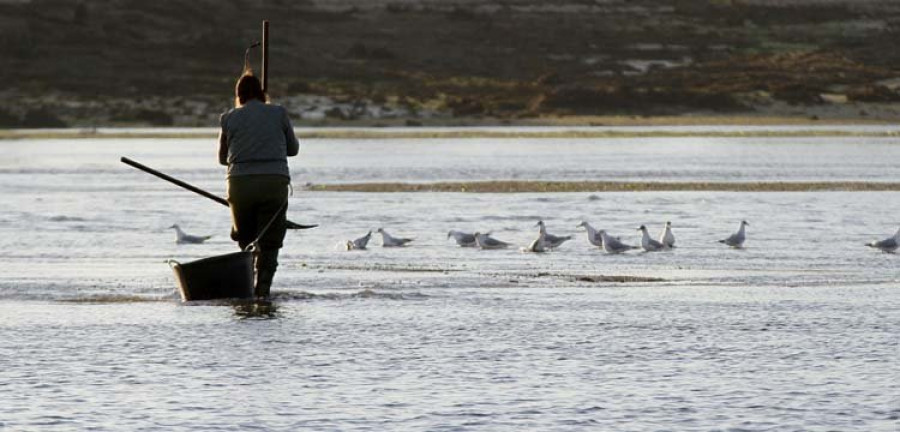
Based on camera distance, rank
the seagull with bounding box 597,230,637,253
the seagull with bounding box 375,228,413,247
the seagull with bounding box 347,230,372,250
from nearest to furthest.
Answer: the seagull with bounding box 597,230,637,253, the seagull with bounding box 347,230,372,250, the seagull with bounding box 375,228,413,247

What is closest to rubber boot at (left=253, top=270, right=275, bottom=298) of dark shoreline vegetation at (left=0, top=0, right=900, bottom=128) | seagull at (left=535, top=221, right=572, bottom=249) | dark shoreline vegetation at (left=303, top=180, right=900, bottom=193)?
seagull at (left=535, top=221, right=572, bottom=249)

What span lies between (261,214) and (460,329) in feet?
8.95

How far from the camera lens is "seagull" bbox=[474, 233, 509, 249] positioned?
24750 mm

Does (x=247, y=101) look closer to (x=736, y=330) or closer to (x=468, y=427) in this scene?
(x=736, y=330)

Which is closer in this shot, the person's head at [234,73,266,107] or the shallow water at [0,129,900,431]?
the shallow water at [0,129,900,431]

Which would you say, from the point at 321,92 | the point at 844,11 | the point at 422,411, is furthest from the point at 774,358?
the point at 844,11

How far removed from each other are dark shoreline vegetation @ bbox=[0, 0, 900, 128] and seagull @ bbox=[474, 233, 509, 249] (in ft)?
213

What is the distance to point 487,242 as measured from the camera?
81.6 ft

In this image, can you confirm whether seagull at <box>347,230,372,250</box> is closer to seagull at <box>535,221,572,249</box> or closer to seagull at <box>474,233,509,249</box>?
seagull at <box>474,233,509,249</box>

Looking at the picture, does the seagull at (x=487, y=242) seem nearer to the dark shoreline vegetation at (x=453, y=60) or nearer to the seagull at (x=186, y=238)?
the seagull at (x=186, y=238)

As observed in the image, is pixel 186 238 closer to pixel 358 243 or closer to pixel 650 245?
pixel 358 243

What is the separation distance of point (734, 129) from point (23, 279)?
67047 millimetres

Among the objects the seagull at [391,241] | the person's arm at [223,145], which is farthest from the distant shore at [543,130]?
the person's arm at [223,145]

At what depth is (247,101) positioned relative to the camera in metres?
17.2
